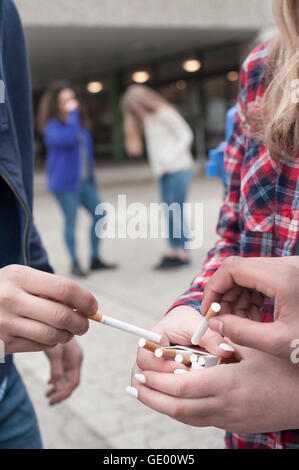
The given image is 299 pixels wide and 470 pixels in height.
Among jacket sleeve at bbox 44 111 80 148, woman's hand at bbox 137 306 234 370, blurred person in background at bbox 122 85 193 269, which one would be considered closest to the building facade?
jacket sleeve at bbox 44 111 80 148

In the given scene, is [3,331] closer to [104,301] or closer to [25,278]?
[25,278]

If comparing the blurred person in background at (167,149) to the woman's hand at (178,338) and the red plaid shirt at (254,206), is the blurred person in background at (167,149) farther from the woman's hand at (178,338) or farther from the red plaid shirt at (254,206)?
the woman's hand at (178,338)

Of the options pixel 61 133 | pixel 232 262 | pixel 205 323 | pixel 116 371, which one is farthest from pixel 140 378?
pixel 61 133

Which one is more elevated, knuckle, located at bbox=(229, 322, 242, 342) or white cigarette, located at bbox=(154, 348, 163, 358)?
knuckle, located at bbox=(229, 322, 242, 342)

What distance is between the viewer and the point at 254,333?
781mm

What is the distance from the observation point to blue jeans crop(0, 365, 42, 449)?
1.40 metres

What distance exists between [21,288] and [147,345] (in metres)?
0.22

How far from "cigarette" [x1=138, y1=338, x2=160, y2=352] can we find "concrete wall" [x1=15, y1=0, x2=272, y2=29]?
10.3 metres

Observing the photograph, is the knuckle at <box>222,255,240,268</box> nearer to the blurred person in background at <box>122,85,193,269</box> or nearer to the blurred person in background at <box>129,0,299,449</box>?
the blurred person in background at <box>129,0,299,449</box>

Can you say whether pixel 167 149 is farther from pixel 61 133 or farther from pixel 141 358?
pixel 141 358

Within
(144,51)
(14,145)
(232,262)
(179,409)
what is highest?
(144,51)

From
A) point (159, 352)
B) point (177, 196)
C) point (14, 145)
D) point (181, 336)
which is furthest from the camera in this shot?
point (177, 196)
